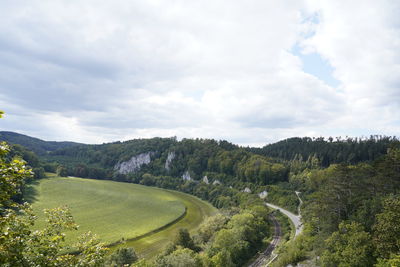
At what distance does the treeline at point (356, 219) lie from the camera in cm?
2675

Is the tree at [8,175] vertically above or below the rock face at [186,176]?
above

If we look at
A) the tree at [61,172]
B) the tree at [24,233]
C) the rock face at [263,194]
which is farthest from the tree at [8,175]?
the tree at [61,172]

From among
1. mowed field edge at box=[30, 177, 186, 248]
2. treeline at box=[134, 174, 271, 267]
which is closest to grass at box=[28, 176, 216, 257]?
mowed field edge at box=[30, 177, 186, 248]

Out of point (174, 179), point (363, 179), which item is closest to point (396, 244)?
point (363, 179)

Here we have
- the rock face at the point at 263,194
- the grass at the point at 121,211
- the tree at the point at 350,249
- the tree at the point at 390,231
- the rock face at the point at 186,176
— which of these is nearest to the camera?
the tree at the point at 390,231

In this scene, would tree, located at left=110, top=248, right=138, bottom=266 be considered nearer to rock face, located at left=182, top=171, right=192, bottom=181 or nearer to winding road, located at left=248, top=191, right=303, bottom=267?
winding road, located at left=248, top=191, right=303, bottom=267

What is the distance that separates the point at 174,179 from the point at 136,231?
90.9 meters

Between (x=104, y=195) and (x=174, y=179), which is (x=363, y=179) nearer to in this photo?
(x=104, y=195)

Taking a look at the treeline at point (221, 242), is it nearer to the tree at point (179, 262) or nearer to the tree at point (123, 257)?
the tree at point (179, 262)

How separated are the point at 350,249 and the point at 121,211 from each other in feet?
246

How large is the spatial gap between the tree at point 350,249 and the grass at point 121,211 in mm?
37081

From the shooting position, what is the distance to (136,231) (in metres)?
65.6

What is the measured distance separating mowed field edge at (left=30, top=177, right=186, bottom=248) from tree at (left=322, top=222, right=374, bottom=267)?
47596 mm

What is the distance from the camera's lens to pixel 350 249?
29422 millimetres
